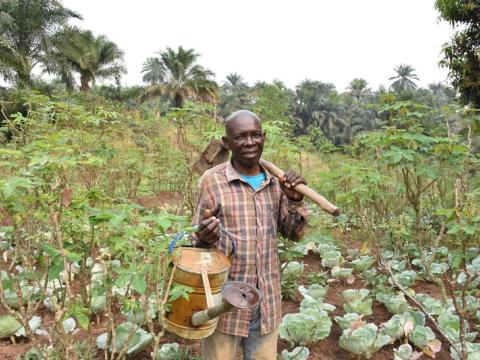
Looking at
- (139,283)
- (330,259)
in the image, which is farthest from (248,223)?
(330,259)

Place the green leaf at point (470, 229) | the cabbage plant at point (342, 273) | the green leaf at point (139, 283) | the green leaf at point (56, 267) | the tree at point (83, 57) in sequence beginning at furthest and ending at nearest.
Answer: the tree at point (83, 57)
the cabbage plant at point (342, 273)
the green leaf at point (470, 229)
the green leaf at point (56, 267)
the green leaf at point (139, 283)

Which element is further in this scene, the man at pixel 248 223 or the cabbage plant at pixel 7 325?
the cabbage plant at pixel 7 325

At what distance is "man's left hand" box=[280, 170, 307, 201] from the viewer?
1746 mm

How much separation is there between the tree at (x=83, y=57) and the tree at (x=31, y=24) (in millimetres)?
470

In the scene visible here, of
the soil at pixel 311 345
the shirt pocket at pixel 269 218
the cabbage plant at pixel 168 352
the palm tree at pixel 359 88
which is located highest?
the palm tree at pixel 359 88

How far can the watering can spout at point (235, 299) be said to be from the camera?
1376 millimetres

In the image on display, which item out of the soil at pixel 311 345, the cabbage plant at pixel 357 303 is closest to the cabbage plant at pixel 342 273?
the soil at pixel 311 345

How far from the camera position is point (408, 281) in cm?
340

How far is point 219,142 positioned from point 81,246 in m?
0.91

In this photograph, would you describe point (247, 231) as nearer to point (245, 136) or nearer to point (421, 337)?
point (245, 136)

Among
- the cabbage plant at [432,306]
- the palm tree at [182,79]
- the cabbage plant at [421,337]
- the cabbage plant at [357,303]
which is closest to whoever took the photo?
the cabbage plant at [421,337]

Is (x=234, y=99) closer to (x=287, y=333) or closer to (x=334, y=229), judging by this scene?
(x=334, y=229)

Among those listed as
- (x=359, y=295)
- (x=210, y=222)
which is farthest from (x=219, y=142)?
(x=359, y=295)

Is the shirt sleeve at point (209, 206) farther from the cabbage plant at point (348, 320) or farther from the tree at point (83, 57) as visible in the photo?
the tree at point (83, 57)
